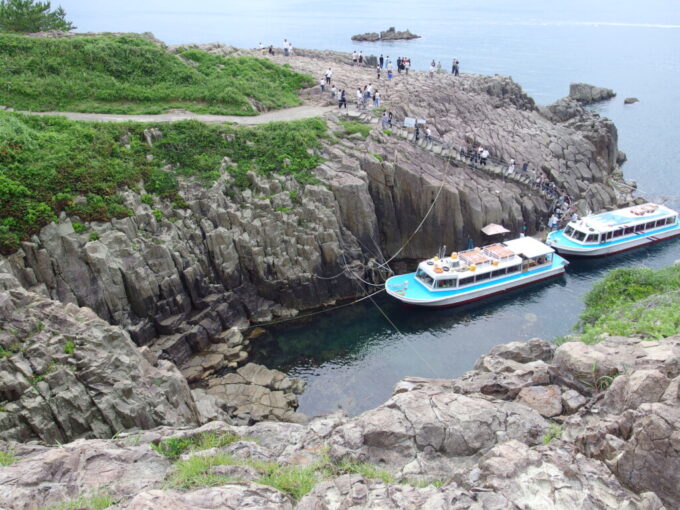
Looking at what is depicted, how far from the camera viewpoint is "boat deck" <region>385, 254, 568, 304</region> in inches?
1768

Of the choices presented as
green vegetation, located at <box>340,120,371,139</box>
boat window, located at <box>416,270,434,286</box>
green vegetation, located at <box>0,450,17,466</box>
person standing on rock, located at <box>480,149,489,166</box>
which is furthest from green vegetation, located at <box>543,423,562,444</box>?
person standing on rock, located at <box>480,149,489,166</box>

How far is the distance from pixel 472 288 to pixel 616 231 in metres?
19.7

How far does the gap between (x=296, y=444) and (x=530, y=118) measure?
214 ft

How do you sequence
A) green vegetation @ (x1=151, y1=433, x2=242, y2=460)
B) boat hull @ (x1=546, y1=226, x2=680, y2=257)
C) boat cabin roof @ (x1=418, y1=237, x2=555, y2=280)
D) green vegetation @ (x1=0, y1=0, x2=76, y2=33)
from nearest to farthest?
green vegetation @ (x1=151, y1=433, x2=242, y2=460), boat cabin roof @ (x1=418, y1=237, x2=555, y2=280), boat hull @ (x1=546, y1=226, x2=680, y2=257), green vegetation @ (x1=0, y1=0, x2=76, y2=33)

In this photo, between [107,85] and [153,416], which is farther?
[107,85]

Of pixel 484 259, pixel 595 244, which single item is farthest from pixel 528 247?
pixel 595 244

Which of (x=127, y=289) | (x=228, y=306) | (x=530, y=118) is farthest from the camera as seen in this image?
(x=530, y=118)

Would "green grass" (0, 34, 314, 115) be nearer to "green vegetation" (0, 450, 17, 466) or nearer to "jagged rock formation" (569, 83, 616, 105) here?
"green vegetation" (0, 450, 17, 466)

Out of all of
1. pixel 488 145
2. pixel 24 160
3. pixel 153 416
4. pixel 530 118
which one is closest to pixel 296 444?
pixel 153 416

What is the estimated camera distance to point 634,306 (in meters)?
30.5

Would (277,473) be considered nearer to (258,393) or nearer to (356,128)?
(258,393)

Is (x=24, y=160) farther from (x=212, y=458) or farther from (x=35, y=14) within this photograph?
(x=35, y=14)

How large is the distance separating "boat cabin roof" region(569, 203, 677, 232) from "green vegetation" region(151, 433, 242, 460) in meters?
46.6

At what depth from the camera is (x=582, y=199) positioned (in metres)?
61.7
